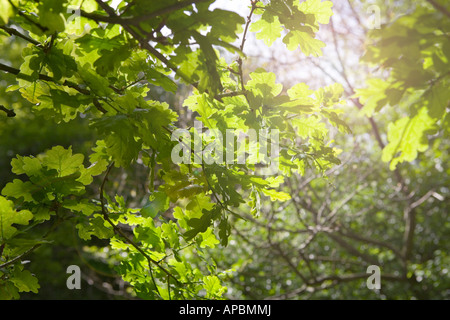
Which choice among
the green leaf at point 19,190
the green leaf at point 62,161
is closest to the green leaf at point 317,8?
the green leaf at point 62,161

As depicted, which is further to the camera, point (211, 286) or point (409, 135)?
point (211, 286)

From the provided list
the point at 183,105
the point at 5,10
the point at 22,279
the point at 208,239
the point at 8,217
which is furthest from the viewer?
the point at 208,239

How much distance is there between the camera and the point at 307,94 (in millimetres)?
1526

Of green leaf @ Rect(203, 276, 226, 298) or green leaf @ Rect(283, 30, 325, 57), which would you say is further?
green leaf @ Rect(203, 276, 226, 298)

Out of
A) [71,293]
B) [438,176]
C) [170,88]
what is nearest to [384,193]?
[438,176]

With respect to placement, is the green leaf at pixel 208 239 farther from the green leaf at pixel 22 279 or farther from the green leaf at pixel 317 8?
the green leaf at pixel 317 8

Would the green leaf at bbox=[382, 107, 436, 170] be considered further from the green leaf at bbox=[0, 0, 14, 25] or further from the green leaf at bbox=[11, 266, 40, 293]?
the green leaf at bbox=[11, 266, 40, 293]

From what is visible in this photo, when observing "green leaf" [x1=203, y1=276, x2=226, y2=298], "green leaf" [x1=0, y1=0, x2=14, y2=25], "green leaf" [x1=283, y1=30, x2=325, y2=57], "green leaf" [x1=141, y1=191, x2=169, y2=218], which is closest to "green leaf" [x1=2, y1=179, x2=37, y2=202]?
→ "green leaf" [x1=141, y1=191, x2=169, y2=218]

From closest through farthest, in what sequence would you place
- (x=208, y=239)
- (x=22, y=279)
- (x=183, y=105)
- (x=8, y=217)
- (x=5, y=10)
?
1. (x=5, y=10)
2. (x=8, y=217)
3. (x=22, y=279)
4. (x=183, y=105)
5. (x=208, y=239)

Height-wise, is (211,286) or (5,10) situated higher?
(5,10)

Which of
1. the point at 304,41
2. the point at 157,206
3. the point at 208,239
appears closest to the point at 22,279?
the point at 157,206

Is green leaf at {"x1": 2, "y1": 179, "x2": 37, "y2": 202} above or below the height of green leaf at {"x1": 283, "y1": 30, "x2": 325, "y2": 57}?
below

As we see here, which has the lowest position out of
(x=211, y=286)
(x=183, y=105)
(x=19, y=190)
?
(x=211, y=286)

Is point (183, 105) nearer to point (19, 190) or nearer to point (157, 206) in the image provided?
point (157, 206)
